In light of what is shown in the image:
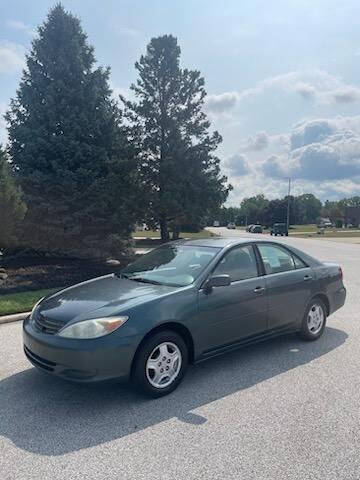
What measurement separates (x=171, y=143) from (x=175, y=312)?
50.7 ft

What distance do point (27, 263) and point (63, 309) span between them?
28.9 feet

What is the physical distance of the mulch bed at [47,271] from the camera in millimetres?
8773

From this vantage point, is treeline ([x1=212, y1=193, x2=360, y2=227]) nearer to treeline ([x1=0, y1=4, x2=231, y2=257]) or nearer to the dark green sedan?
treeline ([x1=0, y1=4, x2=231, y2=257])

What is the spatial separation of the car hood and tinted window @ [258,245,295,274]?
1.53 m

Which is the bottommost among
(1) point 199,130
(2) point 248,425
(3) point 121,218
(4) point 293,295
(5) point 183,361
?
(2) point 248,425

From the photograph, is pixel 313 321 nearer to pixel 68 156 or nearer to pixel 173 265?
pixel 173 265

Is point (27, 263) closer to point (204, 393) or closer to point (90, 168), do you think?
point (90, 168)

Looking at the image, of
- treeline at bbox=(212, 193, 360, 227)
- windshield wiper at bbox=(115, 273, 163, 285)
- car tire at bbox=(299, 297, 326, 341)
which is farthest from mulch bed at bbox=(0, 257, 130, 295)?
treeline at bbox=(212, 193, 360, 227)

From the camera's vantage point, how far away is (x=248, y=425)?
3240mm

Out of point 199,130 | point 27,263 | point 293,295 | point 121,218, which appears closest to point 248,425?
point 293,295

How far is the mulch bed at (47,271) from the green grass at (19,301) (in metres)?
0.42

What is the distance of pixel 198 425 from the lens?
323 cm

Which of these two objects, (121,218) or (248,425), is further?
(121,218)

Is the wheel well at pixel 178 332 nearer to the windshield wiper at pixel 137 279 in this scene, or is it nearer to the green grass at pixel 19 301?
the windshield wiper at pixel 137 279
